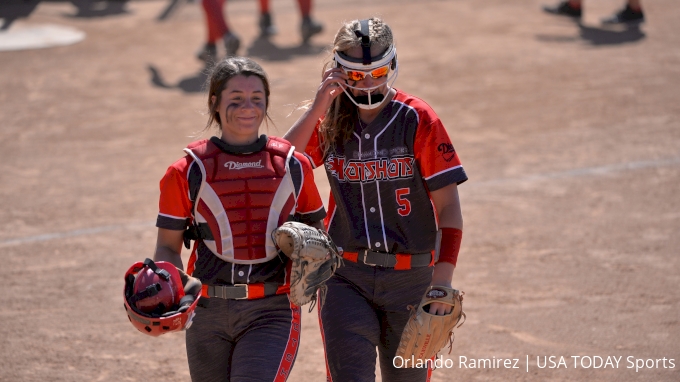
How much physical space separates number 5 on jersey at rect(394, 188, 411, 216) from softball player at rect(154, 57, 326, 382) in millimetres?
578

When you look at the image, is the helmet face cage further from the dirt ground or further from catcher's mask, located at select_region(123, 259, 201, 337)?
the dirt ground

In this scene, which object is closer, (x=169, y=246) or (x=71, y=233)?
(x=169, y=246)

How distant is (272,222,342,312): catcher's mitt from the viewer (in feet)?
12.2

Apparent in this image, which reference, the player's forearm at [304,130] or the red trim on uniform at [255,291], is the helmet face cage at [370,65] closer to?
the player's forearm at [304,130]

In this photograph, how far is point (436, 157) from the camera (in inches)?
163

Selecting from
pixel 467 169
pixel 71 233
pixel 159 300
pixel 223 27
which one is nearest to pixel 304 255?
pixel 159 300

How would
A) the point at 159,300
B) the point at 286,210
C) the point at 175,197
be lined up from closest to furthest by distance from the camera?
the point at 159,300
the point at 175,197
the point at 286,210

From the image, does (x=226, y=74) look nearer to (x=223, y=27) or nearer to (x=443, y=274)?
(x=443, y=274)

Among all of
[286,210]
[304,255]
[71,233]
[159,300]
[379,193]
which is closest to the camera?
[159,300]

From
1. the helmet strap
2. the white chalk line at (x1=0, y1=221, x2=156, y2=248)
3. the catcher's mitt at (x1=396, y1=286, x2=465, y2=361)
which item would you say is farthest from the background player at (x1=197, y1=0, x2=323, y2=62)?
the catcher's mitt at (x1=396, y1=286, x2=465, y2=361)

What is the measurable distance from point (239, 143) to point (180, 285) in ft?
2.43

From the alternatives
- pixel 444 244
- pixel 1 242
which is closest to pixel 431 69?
pixel 1 242

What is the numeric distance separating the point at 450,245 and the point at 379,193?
0.47 meters

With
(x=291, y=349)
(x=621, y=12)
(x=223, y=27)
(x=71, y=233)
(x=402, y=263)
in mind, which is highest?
(x=402, y=263)
